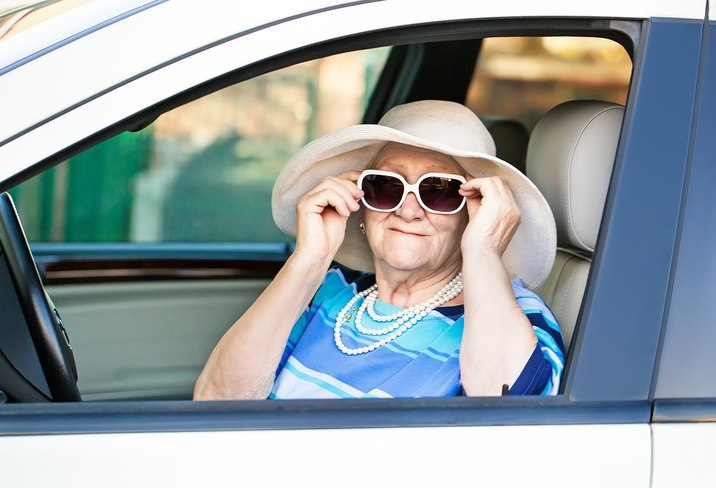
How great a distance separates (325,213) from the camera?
216 cm

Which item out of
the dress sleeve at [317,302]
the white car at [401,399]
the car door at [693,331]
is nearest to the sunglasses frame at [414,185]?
the dress sleeve at [317,302]

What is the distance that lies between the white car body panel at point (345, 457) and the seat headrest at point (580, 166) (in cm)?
62

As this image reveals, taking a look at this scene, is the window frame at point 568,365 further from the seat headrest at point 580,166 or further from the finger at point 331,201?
the finger at point 331,201

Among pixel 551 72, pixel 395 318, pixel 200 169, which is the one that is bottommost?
pixel 395 318

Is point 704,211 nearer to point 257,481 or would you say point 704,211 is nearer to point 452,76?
point 257,481

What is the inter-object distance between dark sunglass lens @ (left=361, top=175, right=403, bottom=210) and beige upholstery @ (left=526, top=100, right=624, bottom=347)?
0.32 metres

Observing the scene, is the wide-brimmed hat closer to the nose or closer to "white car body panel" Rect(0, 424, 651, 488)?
the nose

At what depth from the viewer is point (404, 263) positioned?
2188 millimetres

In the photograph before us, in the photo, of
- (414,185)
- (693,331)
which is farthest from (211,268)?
(693,331)

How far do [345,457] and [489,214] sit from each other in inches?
26.7

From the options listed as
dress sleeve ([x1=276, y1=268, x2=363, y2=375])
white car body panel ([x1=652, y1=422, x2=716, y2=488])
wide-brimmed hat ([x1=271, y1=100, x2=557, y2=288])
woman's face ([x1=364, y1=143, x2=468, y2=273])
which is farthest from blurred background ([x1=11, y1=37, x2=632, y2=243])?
white car body panel ([x1=652, y1=422, x2=716, y2=488])

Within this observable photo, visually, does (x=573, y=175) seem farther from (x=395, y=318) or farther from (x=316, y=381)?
(x=316, y=381)

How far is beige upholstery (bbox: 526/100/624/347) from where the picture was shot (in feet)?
6.55

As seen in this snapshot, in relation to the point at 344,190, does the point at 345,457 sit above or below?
below
